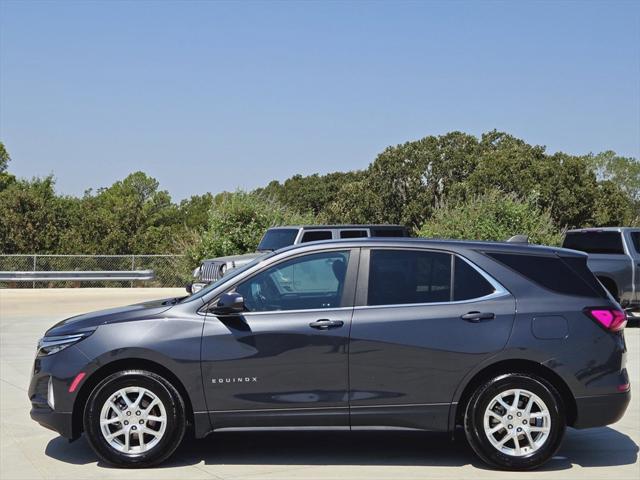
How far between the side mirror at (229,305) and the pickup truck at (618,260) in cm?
1273

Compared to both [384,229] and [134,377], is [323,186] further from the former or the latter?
[134,377]

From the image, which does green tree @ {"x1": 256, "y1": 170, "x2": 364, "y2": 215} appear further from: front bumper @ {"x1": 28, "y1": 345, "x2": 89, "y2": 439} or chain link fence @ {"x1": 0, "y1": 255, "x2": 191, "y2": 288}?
front bumper @ {"x1": 28, "y1": 345, "x2": 89, "y2": 439}

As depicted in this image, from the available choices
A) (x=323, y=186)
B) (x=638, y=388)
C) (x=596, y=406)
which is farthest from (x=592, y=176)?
(x=596, y=406)

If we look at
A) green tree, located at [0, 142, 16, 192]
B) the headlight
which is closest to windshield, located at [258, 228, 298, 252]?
the headlight

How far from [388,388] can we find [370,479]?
2.25 feet

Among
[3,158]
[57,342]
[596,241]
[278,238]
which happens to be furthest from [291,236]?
[3,158]

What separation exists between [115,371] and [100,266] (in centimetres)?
2875

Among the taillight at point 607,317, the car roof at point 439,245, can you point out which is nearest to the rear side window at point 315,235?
the car roof at point 439,245

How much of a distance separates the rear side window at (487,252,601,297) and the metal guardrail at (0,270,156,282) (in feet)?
93.2

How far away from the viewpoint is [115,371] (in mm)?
6965

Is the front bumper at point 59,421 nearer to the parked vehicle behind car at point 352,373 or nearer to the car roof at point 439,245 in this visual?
the parked vehicle behind car at point 352,373

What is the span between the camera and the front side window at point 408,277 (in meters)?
7.02

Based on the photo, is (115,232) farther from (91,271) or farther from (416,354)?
(416,354)

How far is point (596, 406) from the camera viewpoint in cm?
683
